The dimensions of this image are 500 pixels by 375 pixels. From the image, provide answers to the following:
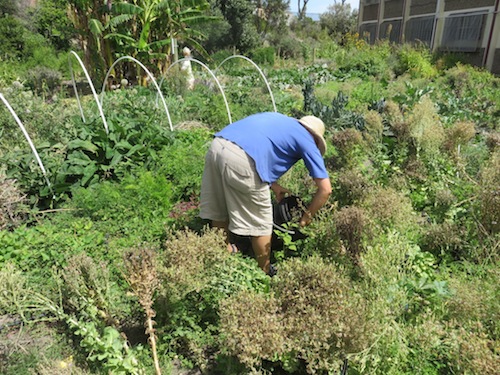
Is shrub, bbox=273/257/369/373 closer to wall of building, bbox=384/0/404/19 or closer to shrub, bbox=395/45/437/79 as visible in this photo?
shrub, bbox=395/45/437/79

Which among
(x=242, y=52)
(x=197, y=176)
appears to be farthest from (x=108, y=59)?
(x=242, y=52)

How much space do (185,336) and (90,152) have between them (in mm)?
3056

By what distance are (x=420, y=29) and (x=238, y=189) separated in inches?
934

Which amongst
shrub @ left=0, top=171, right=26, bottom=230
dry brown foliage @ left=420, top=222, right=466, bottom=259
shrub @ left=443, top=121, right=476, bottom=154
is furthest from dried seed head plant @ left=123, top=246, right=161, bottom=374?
shrub @ left=443, top=121, right=476, bottom=154

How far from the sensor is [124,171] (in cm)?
448

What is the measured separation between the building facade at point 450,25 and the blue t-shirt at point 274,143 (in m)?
18.2

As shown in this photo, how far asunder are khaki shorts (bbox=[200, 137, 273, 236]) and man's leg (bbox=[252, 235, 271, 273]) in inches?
2.5

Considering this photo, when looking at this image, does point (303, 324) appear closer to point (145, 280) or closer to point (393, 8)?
point (145, 280)

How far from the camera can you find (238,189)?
2957mm

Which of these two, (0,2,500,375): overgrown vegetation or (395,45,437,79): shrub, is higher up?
(395,45,437,79): shrub

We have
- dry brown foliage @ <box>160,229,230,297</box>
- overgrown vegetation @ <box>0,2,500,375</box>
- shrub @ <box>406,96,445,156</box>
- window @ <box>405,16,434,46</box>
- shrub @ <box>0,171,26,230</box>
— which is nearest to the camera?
overgrown vegetation @ <box>0,2,500,375</box>

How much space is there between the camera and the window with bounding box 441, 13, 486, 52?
1778 cm

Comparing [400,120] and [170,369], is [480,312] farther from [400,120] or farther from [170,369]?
[400,120]

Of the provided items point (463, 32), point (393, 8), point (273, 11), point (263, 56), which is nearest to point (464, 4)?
point (463, 32)
